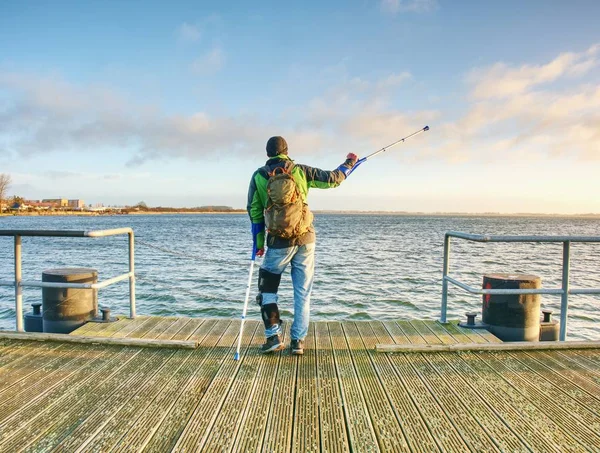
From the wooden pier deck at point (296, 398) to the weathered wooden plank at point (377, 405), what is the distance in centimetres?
1

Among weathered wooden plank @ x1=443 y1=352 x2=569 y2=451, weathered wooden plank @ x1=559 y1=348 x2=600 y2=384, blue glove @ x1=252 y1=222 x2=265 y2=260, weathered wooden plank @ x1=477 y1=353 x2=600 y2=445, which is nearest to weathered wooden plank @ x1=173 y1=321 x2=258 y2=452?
blue glove @ x1=252 y1=222 x2=265 y2=260

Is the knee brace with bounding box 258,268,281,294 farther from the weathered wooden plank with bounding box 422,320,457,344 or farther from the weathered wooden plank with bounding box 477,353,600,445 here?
the weathered wooden plank with bounding box 477,353,600,445

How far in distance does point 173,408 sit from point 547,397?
9.36 ft

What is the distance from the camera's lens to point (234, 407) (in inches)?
121

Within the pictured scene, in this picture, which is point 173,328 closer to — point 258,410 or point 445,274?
point 258,410

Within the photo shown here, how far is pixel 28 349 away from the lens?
4320 mm

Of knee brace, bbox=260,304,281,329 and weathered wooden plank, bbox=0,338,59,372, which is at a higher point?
knee brace, bbox=260,304,281,329

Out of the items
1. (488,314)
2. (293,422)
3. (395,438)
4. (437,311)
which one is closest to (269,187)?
(293,422)

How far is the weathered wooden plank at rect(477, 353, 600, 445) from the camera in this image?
2.79 m

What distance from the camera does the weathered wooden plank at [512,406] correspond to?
104 inches

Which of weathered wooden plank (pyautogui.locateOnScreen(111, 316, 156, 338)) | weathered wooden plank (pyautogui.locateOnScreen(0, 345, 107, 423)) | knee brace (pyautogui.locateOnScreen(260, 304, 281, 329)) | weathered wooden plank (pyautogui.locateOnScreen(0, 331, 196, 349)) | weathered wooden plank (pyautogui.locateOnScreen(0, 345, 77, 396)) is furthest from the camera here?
weathered wooden plank (pyautogui.locateOnScreen(111, 316, 156, 338))

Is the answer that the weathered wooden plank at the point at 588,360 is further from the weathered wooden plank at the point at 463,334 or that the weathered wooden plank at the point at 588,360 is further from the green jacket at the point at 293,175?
the green jacket at the point at 293,175

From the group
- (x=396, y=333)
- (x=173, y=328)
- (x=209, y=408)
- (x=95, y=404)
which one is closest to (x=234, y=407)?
(x=209, y=408)

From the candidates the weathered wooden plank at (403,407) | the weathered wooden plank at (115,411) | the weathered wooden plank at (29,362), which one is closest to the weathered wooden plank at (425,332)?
the weathered wooden plank at (403,407)
